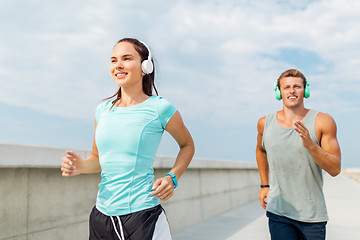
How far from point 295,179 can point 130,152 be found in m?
1.51

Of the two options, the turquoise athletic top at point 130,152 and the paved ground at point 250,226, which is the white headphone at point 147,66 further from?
the paved ground at point 250,226

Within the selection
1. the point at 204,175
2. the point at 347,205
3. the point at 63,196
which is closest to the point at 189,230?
the point at 204,175

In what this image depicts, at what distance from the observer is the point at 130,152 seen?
2029 mm

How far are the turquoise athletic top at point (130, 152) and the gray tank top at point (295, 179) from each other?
122 centimetres

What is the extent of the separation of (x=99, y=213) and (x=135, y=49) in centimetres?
95

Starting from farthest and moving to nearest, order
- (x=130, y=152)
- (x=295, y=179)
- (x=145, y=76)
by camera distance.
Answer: (x=295, y=179) → (x=145, y=76) → (x=130, y=152)

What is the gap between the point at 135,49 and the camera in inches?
87.1

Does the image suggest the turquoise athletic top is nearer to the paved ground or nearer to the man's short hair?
the man's short hair

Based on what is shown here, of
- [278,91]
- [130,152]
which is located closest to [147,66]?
[130,152]

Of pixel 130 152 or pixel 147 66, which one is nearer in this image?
pixel 130 152

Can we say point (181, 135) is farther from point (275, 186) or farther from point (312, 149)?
point (275, 186)

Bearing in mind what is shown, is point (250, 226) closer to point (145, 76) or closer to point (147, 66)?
point (145, 76)

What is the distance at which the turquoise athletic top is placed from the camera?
78.0 inches

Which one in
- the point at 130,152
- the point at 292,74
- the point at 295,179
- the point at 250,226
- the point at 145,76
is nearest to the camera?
the point at 130,152
